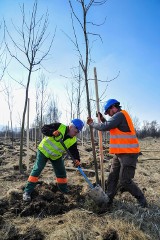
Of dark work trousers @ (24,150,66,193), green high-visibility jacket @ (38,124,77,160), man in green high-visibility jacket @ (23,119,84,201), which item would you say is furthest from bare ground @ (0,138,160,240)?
A: green high-visibility jacket @ (38,124,77,160)

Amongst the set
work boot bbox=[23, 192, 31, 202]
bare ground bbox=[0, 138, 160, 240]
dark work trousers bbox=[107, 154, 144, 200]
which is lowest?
bare ground bbox=[0, 138, 160, 240]

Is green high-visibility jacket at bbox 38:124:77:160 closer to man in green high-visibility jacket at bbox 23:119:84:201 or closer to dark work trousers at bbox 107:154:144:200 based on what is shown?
man in green high-visibility jacket at bbox 23:119:84:201

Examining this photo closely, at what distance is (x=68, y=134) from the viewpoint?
4.45 m

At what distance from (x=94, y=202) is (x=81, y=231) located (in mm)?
917

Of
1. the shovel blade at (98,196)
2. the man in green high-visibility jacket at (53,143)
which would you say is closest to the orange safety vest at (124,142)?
the shovel blade at (98,196)

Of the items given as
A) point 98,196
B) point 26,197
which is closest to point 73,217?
point 98,196

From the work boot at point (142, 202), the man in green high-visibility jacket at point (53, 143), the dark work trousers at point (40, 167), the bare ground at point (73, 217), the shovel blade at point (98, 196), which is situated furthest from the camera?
the man in green high-visibility jacket at point (53, 143)

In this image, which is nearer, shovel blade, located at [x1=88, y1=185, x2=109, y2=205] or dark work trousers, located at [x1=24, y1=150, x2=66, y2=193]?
shovel blade, located at [x1=88, y1=185, x2=109, y2=205]

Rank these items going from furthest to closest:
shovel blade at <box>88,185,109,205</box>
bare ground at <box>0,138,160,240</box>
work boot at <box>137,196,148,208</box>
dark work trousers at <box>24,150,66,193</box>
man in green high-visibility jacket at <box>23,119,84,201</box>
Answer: man in green high-visibility jacket at <box>23,119,84,201</box> < dark work trousers at <box>24,150,66,193</box> < work boot at <box>137,196,148,208</box> < shovel blade at <box>88,185,109,205</box> < bare ground at <box>0,138,160,240</box>

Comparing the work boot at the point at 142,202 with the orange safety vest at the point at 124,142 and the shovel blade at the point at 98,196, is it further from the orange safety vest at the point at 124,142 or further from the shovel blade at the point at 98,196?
the orange safety vest at the point at 124,142

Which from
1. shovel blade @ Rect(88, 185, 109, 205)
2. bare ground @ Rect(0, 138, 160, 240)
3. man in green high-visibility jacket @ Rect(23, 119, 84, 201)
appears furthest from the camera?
man in green high-visibility jacket @ Rect(23, 119, 84, 201)

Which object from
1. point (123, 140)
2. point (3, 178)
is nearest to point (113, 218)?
point (123, 140)

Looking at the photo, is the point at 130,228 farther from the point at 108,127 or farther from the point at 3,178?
the point at 3,178

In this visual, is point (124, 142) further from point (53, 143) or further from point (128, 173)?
point (53, 143)
